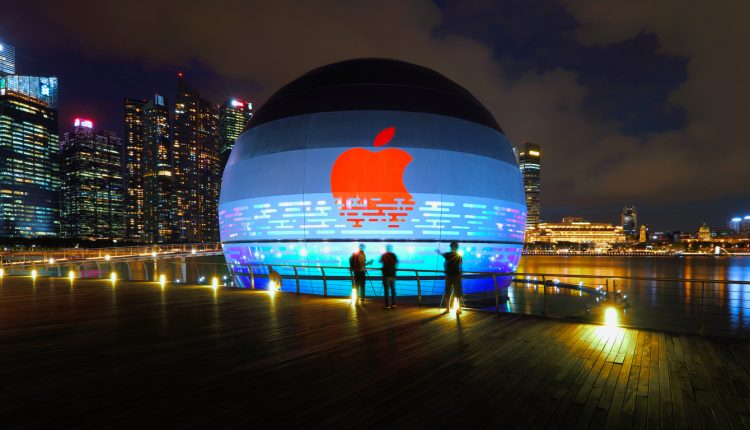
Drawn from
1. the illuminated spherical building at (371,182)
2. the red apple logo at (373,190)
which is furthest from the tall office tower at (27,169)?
the red apple logo at (373,190)

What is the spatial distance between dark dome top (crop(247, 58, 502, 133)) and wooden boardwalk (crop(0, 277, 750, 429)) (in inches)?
492

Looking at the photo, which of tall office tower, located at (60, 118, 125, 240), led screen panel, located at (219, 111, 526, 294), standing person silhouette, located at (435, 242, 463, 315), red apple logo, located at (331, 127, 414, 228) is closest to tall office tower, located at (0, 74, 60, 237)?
tall office tower, located at (60, 118, 125, 240)

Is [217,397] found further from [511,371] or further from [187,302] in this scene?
[187,302]

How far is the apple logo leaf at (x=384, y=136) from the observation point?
1762 centimetres

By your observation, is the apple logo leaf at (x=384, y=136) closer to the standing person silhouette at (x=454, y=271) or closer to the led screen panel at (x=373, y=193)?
the led screen panel at (x=373, y=193)

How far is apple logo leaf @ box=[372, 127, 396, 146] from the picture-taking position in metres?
17.6

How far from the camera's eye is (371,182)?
671 inches

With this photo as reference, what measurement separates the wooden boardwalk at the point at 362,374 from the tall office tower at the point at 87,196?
702 ft

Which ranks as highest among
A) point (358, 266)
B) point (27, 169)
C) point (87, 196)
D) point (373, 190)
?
point (27, 169)

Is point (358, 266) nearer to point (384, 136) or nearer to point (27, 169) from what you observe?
point (384, 136)

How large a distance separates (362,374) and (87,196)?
22845 centimetres

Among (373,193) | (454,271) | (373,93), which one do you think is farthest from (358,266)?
(373,93)

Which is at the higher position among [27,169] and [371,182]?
[27,169]

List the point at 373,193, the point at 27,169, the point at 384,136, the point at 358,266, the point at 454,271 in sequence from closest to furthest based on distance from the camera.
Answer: the point at 454,271 < the point at 358,266 < the point at 373,193 < the point at 384,136 < the point at 27,169
